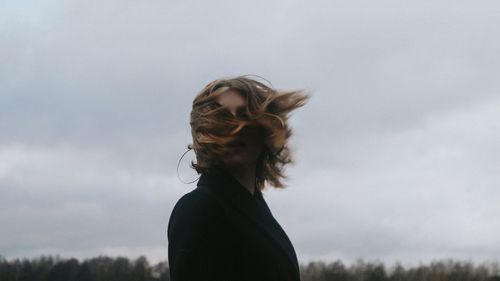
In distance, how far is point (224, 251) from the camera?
11.7 ft

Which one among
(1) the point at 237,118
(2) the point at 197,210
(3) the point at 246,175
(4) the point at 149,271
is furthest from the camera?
(4) the point at 149,271

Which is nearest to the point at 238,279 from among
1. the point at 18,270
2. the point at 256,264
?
the point at 256,264

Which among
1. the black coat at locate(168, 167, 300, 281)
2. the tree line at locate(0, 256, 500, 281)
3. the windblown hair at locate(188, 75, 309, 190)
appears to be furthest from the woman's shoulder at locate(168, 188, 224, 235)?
the tree line at locate(0, 256, 500, 281)

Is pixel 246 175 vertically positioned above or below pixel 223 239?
above

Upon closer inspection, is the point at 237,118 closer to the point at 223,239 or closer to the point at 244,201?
the point at 244,201

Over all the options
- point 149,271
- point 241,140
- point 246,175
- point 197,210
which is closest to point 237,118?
point 241,140

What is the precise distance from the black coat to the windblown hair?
0.45 feet

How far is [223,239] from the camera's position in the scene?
356cm

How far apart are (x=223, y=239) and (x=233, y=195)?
26cm

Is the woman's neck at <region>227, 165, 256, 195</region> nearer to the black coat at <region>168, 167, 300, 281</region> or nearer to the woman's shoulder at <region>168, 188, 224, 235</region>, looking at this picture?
the black coat at <region>168, 167, 300, 281</region>

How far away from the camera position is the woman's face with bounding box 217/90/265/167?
3.73 meters

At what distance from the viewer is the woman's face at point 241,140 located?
373 cm

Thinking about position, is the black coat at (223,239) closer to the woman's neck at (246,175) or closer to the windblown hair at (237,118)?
the woman's neck at (246,175)

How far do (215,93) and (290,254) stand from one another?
843 mm
